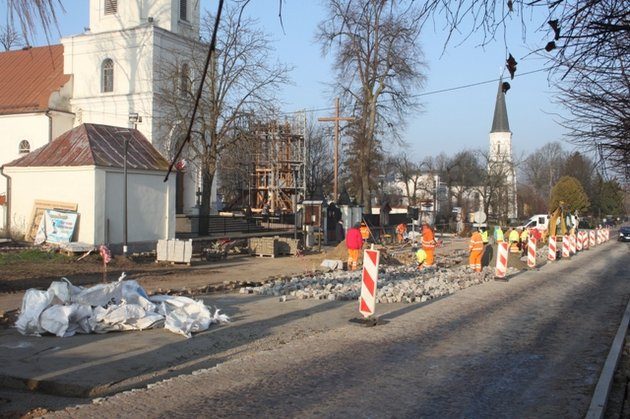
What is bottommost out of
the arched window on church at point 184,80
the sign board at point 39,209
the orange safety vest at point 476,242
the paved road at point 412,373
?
the paved road at point 412,373

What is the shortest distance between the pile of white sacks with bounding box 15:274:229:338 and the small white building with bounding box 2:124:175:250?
1260cm

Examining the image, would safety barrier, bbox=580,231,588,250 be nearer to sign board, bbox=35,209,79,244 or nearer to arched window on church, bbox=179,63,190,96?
arched window on church, bbox=179,63,190,96

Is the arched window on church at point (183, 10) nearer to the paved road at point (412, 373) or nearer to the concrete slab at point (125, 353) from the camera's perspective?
the paved road at point (412, 373)

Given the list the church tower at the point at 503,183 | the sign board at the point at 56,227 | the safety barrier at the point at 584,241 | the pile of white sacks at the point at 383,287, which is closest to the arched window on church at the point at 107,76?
the sign board at the point at 56,227

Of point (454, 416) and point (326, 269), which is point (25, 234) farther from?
point (454, 416)

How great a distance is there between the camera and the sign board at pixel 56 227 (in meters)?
23.3

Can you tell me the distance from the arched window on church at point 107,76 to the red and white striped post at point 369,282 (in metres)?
32.7

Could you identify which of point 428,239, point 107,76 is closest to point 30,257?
point 428,239

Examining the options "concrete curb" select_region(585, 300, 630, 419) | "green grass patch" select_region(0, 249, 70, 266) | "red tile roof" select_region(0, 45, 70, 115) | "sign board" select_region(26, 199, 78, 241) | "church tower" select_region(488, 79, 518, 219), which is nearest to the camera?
"concrete curb" select_region(585, 300, 630, 419)

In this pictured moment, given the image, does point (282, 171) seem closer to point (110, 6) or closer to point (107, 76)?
point (107, 76)

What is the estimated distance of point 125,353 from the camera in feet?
28.1

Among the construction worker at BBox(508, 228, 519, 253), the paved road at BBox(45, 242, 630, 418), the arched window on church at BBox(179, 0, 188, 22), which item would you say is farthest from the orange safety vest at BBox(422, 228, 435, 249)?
the arched window on church at BBox(179, 0, 188, 22)

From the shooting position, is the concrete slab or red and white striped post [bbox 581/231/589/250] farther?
red and white striped post [bbox 581/231/589/250]

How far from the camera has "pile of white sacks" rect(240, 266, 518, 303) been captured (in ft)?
47.8
